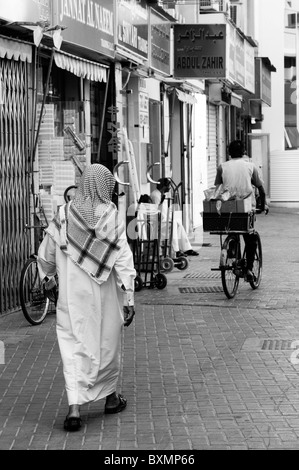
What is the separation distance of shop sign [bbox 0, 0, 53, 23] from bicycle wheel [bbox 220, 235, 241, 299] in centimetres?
329

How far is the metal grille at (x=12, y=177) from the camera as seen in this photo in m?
12.4

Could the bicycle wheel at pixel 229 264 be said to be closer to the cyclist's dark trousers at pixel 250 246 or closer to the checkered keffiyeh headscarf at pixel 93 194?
the cyclist's dark trousers at pixel 250 246

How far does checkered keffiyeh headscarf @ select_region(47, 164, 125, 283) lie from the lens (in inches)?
300

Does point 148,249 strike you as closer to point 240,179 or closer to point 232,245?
point 232,245

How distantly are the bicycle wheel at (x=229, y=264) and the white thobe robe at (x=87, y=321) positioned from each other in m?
Answer: 5.75

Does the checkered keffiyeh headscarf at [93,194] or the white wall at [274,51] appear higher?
the white wall at [274,51]

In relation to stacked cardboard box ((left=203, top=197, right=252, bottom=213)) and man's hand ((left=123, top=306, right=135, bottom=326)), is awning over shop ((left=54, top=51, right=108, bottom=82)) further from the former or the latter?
man's hand ((left=123, top=306, right=135, bottom=326))

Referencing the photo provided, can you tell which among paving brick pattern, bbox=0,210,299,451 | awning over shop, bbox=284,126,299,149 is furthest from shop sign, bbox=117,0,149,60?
awning over shop, bbox=284,126,299,149

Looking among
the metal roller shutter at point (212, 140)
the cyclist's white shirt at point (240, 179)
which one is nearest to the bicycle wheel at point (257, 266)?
the cyclist's white shirt at point (240, 179)

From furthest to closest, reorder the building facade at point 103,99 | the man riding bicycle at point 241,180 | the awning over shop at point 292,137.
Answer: the awning over shop at point 292,137 < the man riding bicycle at point 241,180 < the building facade at point 103,99

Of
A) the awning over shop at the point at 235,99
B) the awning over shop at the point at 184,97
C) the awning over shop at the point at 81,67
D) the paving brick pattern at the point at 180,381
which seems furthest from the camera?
the awning over shop at the point at 235,99
